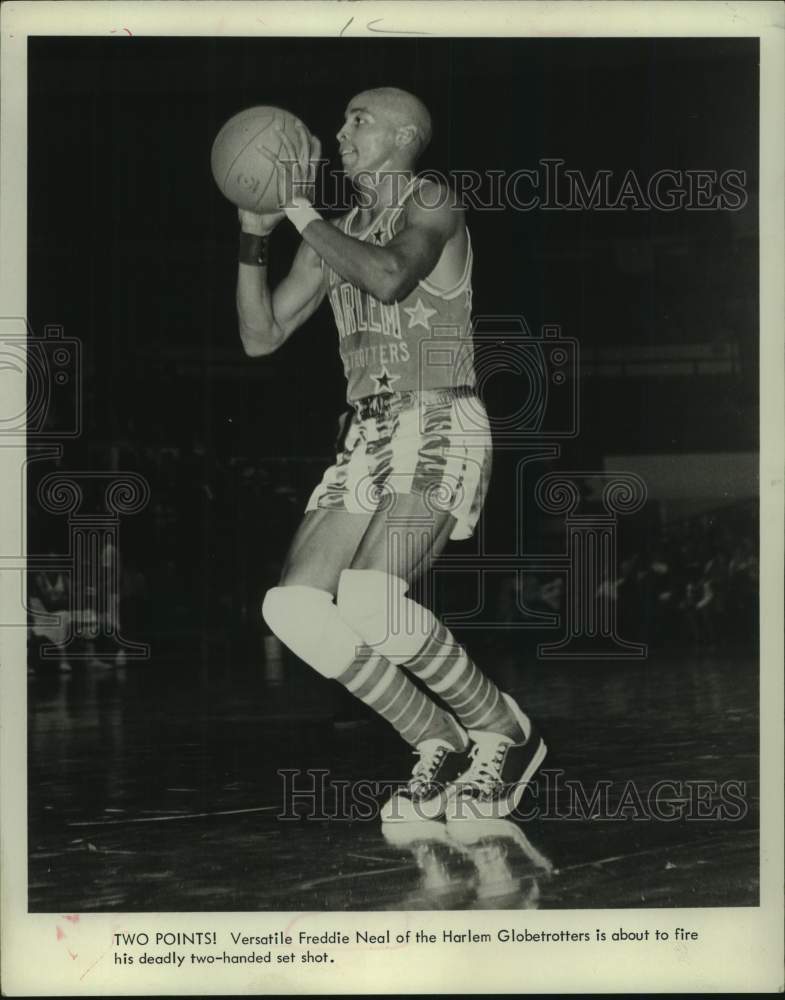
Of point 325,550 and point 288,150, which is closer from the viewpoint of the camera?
point 288,150

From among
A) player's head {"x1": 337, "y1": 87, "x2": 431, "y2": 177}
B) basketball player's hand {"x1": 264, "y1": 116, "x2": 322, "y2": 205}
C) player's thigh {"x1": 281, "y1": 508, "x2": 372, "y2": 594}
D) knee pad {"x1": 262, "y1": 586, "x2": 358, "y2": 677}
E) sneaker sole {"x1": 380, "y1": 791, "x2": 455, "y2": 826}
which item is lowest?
sneaker sole {"x1": 380, "y1": 791, "x2": 455, "y2": 826}

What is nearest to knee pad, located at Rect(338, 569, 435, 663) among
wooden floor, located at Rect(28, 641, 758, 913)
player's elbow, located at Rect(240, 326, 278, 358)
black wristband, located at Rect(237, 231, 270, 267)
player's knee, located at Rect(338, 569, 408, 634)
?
player's knee, located at Rect(338, 569, 408, 634)

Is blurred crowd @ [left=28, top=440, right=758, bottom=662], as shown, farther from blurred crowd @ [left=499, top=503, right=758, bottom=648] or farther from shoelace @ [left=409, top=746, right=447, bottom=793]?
shoelace @ [left=409, top=746, right=447, bottom=793]

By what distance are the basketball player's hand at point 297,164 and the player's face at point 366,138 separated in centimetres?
9

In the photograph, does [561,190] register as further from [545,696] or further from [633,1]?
[545,696]

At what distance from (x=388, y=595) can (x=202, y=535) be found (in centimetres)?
56

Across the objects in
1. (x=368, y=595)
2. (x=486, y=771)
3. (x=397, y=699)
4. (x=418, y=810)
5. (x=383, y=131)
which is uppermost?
(x=383, y=131)

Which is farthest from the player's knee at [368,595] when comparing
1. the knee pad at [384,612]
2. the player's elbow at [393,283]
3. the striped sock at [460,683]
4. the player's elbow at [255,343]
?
the player's elbow at [393,283]

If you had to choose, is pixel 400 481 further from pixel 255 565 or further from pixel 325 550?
pixel 255 565

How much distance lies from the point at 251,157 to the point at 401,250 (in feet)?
1.59

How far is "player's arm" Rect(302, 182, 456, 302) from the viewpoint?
15.6 ft

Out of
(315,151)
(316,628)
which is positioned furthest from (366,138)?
(316,628)

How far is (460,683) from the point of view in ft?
15.7

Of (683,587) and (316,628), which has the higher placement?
(683,587)
